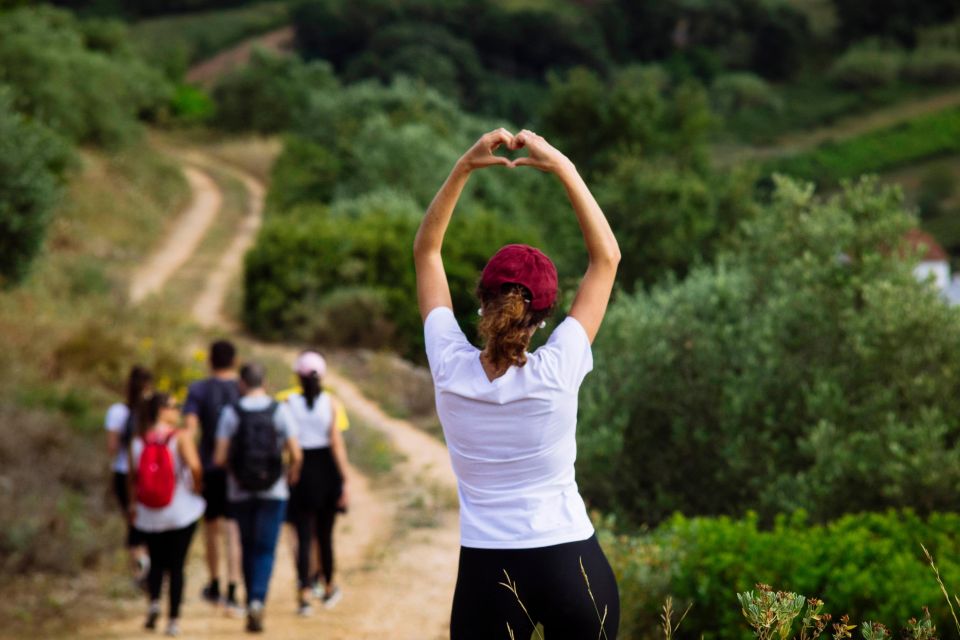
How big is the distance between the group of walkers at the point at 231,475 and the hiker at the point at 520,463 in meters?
4.28

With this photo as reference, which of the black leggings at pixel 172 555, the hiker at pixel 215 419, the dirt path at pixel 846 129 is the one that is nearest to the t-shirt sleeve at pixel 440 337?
the hiker at pixel 215 419

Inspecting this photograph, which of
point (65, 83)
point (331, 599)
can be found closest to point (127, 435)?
point (331, 599)

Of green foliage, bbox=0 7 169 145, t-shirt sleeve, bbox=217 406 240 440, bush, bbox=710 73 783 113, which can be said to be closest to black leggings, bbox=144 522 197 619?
t-shirt sleeve, bbox=217 406 240 440

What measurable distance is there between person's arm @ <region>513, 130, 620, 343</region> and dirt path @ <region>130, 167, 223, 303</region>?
21341mm

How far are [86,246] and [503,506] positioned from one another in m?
27.5

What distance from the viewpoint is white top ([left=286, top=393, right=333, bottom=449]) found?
7.87 m

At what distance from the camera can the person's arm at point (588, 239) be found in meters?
3.15

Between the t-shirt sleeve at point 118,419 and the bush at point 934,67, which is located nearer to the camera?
the t-shirt sleeve at point 118,419

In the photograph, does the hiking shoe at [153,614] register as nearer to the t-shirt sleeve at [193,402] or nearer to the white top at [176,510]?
the white top at [176,510]

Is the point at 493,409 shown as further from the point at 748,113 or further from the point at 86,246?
the point at 748,113

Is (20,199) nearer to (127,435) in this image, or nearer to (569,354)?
(127,435)

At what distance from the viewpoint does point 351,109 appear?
132 feet

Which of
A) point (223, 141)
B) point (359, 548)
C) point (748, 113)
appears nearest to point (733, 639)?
point (359, 548)

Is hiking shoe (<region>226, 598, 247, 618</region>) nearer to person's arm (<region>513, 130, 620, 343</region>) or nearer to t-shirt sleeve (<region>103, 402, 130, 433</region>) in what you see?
t-shirt sleeve (<region>103, 402, 130, 433</region>)
